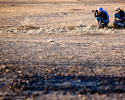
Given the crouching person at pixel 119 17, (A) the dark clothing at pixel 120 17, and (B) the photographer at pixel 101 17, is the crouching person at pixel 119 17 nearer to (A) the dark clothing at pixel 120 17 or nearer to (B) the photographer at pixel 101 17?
(A) the dark clothing at pixel 120 17

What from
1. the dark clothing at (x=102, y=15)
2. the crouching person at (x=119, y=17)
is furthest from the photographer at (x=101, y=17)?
the crouching person at (x=119, y=17)

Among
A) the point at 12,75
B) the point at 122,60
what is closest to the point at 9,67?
the point at 12,75

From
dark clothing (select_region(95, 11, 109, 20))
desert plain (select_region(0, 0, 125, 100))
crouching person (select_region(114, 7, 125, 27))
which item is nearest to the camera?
desert plain (select_region(0, 0, 125, 100))

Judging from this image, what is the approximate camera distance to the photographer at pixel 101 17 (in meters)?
11.8

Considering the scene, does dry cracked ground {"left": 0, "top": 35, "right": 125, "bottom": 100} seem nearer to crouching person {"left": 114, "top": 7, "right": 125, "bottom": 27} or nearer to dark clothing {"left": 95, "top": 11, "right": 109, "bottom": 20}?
dark clothing {"left": 95, "top": 11, "right": 109, "bottom": 20}

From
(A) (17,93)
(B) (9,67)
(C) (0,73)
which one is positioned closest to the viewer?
(A) (17,93)

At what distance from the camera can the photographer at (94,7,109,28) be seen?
11848 mm

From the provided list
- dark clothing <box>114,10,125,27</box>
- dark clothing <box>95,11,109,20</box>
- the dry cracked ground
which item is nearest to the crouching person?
dark clothing <box>114,10,125,27</box>

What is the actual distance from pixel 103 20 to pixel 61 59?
7.83 metres

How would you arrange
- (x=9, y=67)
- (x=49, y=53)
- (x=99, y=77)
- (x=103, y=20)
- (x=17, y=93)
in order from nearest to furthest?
1. (x=17, y=93)
2. (x=99, y=77)
3. (x=9, y=67)
4. (x=49, y=53)
5. (x=103, y=20)

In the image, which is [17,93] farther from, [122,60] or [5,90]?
[122,60]

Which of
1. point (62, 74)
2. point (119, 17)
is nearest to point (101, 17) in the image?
point (119, 17)

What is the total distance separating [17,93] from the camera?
9.87ft

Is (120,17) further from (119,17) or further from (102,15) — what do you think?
(102,15)
